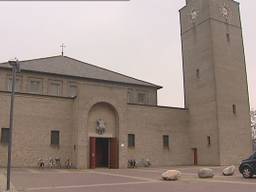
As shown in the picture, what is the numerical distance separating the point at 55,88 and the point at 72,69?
13.9ft

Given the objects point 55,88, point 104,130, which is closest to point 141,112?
point 104,130

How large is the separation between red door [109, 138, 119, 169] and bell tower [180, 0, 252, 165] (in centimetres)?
1093

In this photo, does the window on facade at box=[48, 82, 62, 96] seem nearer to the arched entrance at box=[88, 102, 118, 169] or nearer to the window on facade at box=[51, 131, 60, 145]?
the window on facade at box=[51, 131, 60, 145]

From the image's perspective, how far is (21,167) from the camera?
33.4 m

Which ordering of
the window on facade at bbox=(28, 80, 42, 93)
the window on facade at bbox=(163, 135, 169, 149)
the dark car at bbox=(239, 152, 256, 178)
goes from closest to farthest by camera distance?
1. the dark car at bbox=(239, 152, 256, 178)
2. the window on facade at bbox=(163, 135, 169, 149)
3. the window on facade at bbox=(28, 80, 42, 93)

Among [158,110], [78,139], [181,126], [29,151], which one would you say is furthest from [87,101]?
[181,126]

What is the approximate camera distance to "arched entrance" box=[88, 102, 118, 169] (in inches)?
1424

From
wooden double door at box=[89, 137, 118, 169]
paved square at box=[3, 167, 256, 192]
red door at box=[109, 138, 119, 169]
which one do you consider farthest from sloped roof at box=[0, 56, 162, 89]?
paved square at box=[3, 167, 256, 192]

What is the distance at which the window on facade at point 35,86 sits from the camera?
41.8 m

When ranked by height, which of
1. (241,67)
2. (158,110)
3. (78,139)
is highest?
(241,67)

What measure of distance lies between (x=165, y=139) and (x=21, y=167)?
1682cm

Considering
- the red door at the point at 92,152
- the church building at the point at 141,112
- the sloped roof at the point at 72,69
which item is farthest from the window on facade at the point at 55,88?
the red door at the point at 92,152

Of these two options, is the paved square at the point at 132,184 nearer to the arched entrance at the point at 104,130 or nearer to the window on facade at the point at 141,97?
the arched entrance at the point at 104,130

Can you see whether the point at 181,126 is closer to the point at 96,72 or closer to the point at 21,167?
the point at 96,72
